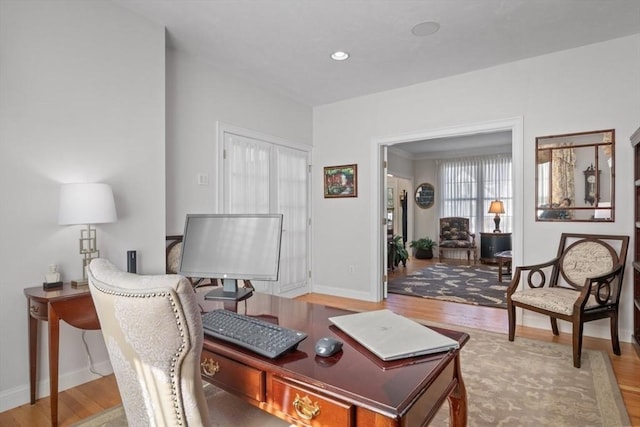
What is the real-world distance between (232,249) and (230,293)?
22 centimetres

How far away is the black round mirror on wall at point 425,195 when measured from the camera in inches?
346

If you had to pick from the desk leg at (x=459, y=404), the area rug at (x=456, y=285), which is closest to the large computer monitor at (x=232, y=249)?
the desk leg at (x=459, y=404)

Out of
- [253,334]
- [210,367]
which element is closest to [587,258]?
[253,334]

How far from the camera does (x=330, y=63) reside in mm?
3555

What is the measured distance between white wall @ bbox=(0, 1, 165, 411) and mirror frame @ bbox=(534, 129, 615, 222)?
3544 millimetres

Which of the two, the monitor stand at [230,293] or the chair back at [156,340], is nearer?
the chair back at [156,340]

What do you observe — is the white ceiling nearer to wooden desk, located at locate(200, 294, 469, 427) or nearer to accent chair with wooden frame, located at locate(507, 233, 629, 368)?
accent chair with wooden frame, located at locate(507, 233, 629, 368)

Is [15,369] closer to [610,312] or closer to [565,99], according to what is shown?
[610,312]

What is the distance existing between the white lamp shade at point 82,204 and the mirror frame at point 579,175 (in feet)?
12.3

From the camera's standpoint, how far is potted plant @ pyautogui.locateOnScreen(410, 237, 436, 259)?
8.37 meters

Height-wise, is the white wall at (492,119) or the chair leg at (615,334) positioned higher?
the white wall at (492,119)

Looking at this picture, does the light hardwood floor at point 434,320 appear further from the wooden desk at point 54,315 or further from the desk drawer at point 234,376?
the desk drawer at point 234,376

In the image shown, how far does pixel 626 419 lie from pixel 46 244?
140 inches

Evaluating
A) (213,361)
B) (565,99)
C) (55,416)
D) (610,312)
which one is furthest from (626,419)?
(55,416)
